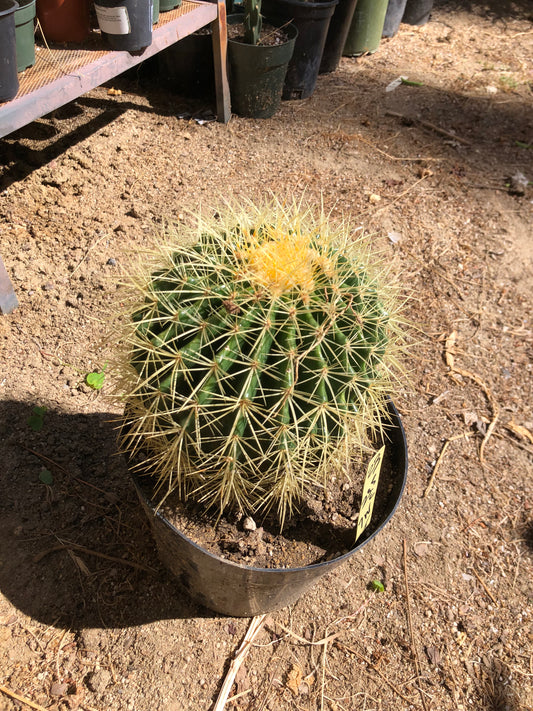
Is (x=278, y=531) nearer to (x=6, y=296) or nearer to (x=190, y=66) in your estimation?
(x=6, y=296)

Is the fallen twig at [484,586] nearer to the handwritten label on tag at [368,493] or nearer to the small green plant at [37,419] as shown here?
the handwritten label on tag at [368,493]

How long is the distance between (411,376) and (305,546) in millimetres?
1403

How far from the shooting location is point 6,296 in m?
2.62

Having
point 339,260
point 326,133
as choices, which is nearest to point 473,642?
point 339,260

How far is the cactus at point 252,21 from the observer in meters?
3.91

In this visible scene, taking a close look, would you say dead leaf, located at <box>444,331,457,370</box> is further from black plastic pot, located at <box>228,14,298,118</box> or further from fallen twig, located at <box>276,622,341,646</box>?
black plastic pot, located at <box>228,14,298,118</box>

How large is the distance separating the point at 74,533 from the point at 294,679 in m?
0.92

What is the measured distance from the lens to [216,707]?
1721 millimetres

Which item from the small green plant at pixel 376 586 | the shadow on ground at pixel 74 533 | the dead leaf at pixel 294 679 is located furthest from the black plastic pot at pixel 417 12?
the dead leaf at pixel 294 679

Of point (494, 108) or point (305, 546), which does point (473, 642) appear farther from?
point (494, 108)

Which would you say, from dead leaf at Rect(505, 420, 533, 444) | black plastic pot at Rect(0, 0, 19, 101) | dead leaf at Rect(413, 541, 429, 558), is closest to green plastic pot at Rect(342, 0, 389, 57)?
black plastic pot at Rect(0, 0, 19, 101)

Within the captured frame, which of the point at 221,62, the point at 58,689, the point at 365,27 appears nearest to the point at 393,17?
the point at 365,27

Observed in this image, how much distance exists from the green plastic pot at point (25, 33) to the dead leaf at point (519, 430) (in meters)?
2.92

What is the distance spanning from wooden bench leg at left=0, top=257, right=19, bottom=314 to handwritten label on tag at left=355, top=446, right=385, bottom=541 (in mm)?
1921
